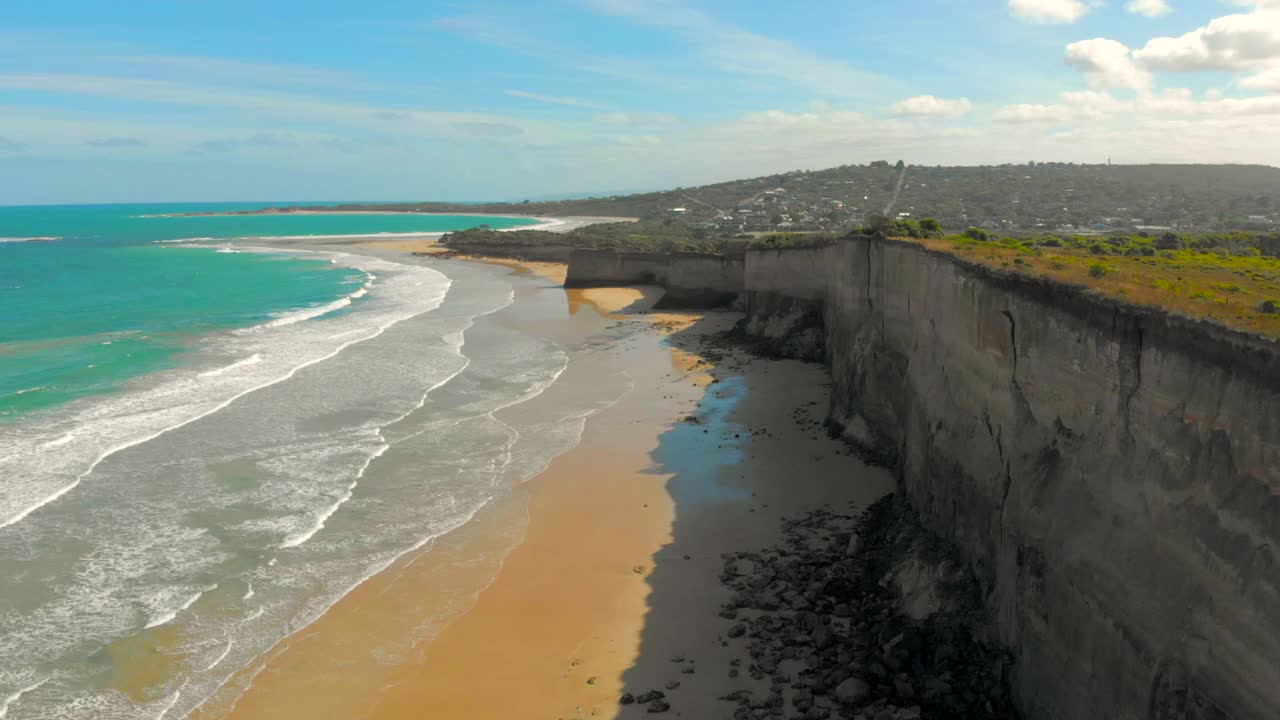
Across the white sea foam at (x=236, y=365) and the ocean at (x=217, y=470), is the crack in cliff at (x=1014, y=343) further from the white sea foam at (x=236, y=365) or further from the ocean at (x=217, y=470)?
the white sea foam at (x=236, y=365)

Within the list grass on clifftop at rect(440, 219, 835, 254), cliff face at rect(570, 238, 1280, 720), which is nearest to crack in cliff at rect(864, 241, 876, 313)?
cliff face at rect(570, 238, 1280, 720)

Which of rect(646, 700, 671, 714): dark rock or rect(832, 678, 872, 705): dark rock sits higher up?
rect(832, 678, 872, 705): dark rock

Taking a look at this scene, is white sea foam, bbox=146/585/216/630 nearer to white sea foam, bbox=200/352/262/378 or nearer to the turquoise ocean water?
the turquoise ocean water

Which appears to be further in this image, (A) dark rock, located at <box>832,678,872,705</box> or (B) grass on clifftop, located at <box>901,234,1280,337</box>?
(A) dark rock, located at <box>832,678,872,705</box>

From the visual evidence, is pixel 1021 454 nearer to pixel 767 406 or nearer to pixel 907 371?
Result: pixel 907 371

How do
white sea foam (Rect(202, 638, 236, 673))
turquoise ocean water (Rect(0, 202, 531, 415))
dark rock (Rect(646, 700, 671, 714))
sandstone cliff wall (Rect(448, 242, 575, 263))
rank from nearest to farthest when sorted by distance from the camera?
dark rock (Rect(646, 700, 671, 714)), white sea foam (Rect(202, 638, 236, 673)), turquoise ocean water (Rect(0, 202, 531, 415)), sandstone cliff wall (Rect(448, 242, 575, 263))

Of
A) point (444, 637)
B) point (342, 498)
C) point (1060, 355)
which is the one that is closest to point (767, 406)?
point (342, 498)
